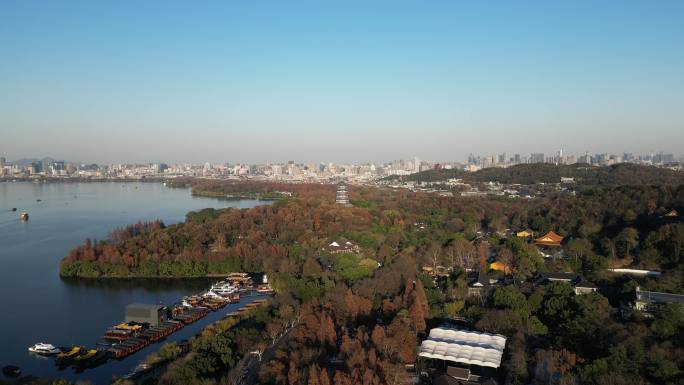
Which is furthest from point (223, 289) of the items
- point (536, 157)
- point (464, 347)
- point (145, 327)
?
point (536, 157)

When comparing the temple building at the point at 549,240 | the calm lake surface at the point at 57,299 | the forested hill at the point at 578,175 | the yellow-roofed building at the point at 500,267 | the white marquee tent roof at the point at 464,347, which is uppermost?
the forested hill at the point at 578,175

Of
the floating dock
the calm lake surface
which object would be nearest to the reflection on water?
the calm lake surface

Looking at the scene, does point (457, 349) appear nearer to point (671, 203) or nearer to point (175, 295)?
point (175, 295)

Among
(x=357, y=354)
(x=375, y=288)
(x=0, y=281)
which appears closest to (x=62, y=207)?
(x=0, y=281)

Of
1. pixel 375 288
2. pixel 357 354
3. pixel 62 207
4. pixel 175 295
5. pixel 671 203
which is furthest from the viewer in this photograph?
pixel 62 207

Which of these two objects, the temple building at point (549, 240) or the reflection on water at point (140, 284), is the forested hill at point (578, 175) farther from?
the reflection on water at point (140, 284)

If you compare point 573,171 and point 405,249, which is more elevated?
point 573,171

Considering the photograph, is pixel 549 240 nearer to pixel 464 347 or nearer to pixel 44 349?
pixel 464 347

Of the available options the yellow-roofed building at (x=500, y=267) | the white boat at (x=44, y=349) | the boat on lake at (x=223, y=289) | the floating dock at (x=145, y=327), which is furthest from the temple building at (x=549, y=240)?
the white boat at (x=44, y=349)
